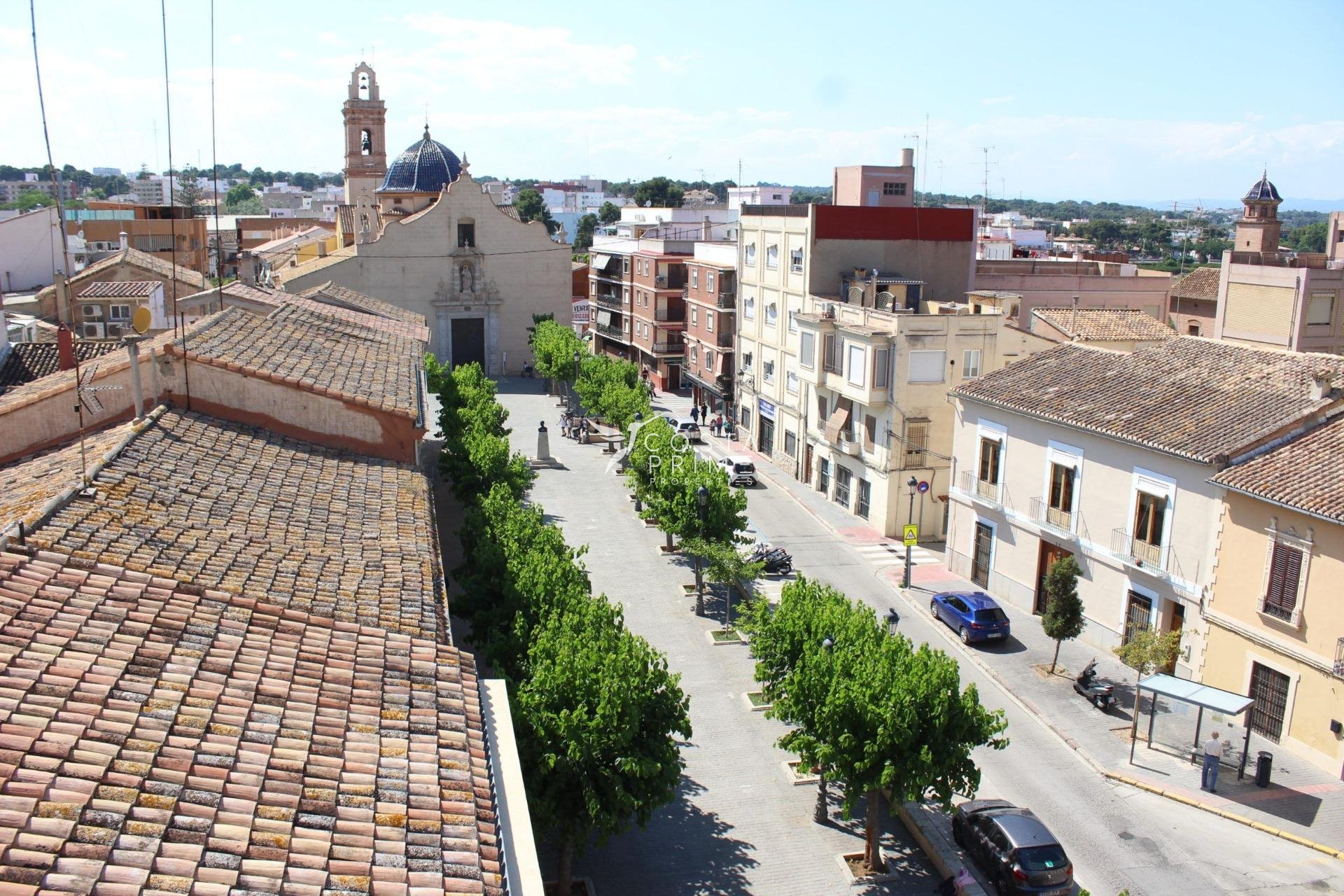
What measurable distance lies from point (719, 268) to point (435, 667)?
170 feet

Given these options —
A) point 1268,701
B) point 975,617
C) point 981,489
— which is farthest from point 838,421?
point 1268,701

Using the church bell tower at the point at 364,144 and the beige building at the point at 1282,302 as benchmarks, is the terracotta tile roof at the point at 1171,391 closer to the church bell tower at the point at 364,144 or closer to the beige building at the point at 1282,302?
the beige building at the point at 1282,302

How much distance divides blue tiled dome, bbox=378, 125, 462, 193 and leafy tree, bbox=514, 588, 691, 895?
2701 inches

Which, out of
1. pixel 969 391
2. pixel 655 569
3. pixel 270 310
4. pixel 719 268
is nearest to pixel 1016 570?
pixel 969 391

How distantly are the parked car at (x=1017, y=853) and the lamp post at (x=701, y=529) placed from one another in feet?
45.1

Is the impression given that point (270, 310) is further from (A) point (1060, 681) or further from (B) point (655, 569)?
(A) point (1060, 681)

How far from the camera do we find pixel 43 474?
1744 centimetres

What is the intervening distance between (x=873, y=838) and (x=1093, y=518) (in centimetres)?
1450

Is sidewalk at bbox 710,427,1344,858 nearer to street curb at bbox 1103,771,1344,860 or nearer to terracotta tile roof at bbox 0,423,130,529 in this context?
street curb at bbox 1103,771,1344,860

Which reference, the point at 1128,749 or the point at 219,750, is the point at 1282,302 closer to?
the point at 1128,749

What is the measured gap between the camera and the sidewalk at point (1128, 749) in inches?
840

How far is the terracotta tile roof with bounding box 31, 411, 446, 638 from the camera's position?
13586mm

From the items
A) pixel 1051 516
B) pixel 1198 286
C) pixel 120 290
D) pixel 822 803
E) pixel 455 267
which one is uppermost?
pixel 1198 286

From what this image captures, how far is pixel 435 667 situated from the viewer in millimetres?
12969
